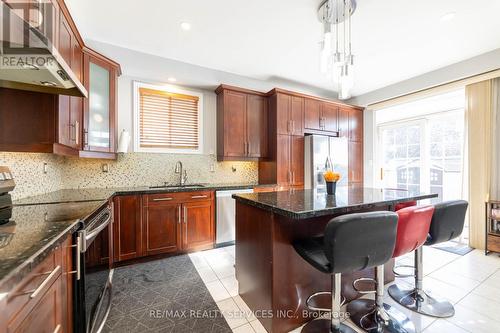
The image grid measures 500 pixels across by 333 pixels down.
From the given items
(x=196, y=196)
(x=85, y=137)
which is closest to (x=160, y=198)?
(x=196, y=196)

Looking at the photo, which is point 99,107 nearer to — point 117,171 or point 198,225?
point 117,171

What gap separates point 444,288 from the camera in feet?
6.65

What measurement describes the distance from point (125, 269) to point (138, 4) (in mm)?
2790

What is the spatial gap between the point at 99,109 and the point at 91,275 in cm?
197

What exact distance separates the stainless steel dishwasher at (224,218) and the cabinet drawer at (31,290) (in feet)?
6.96

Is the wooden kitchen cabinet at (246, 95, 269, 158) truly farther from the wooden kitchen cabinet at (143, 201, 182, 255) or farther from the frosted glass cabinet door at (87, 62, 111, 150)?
the frosted glass cabinet door at (87, 62, 111, 150)

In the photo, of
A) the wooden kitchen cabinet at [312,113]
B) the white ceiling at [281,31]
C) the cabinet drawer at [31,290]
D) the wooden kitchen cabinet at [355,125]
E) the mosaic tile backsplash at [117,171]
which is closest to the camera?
the cabinet drawer at [31,290]

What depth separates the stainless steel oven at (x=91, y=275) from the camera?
44.8 inches

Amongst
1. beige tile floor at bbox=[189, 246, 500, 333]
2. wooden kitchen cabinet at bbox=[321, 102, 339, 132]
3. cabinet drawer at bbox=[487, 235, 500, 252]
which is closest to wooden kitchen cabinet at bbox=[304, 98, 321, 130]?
wooden kitchen cabinet at bbox=[321, 102, 339, 132]

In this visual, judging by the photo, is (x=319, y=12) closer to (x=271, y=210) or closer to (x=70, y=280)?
(x=271, y=210)

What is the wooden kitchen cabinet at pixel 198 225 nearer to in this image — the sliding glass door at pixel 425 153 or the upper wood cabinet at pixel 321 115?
the upper wood cabinet at pixel 321 115

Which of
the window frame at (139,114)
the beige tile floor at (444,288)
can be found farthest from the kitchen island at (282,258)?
the window frame at (139,114)

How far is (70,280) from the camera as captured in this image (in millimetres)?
1077

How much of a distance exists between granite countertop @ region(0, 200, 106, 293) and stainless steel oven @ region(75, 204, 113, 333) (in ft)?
0.31
